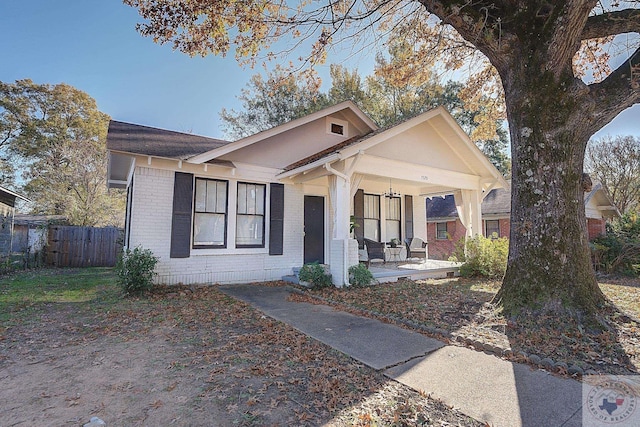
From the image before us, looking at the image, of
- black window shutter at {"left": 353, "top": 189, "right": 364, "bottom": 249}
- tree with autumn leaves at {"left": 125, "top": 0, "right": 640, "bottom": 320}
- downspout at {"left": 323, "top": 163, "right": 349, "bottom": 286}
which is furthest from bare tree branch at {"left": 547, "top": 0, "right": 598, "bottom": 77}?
black window shutter at {"left": 353, "top": 189, "right": 364, "bottom": 249}

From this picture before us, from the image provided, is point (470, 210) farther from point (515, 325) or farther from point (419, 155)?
point (515, 325)

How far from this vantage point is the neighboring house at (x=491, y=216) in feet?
54.2

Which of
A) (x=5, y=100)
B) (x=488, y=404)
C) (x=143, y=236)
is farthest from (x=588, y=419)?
(x=5, y=100)

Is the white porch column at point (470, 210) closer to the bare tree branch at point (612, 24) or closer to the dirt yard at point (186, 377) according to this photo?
the bare tree branch at point (612, 24)

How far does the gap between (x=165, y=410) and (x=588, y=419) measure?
3.36 metres

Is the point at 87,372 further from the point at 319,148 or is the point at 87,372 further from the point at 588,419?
the point at 319,148

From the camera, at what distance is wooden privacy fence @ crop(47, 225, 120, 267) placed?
1355 cm

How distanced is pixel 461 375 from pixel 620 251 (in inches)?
466

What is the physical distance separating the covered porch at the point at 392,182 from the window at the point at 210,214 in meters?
1.84

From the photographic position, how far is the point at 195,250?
8.31m

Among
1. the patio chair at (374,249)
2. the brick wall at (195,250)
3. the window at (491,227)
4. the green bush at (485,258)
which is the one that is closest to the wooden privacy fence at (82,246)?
the brick wall at (195,250)

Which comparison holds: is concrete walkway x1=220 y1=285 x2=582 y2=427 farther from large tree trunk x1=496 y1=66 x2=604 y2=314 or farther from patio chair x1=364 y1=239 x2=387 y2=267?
patio chair x1=364 y1=239 x2=387 y2=267

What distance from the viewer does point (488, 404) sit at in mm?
2668

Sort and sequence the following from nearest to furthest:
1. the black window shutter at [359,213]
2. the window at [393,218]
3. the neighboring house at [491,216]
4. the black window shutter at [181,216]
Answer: the black window shutter at [181,216]
the black window shutter at [359,213]
the window at [393,218]
the neighboring house at [491,216]
